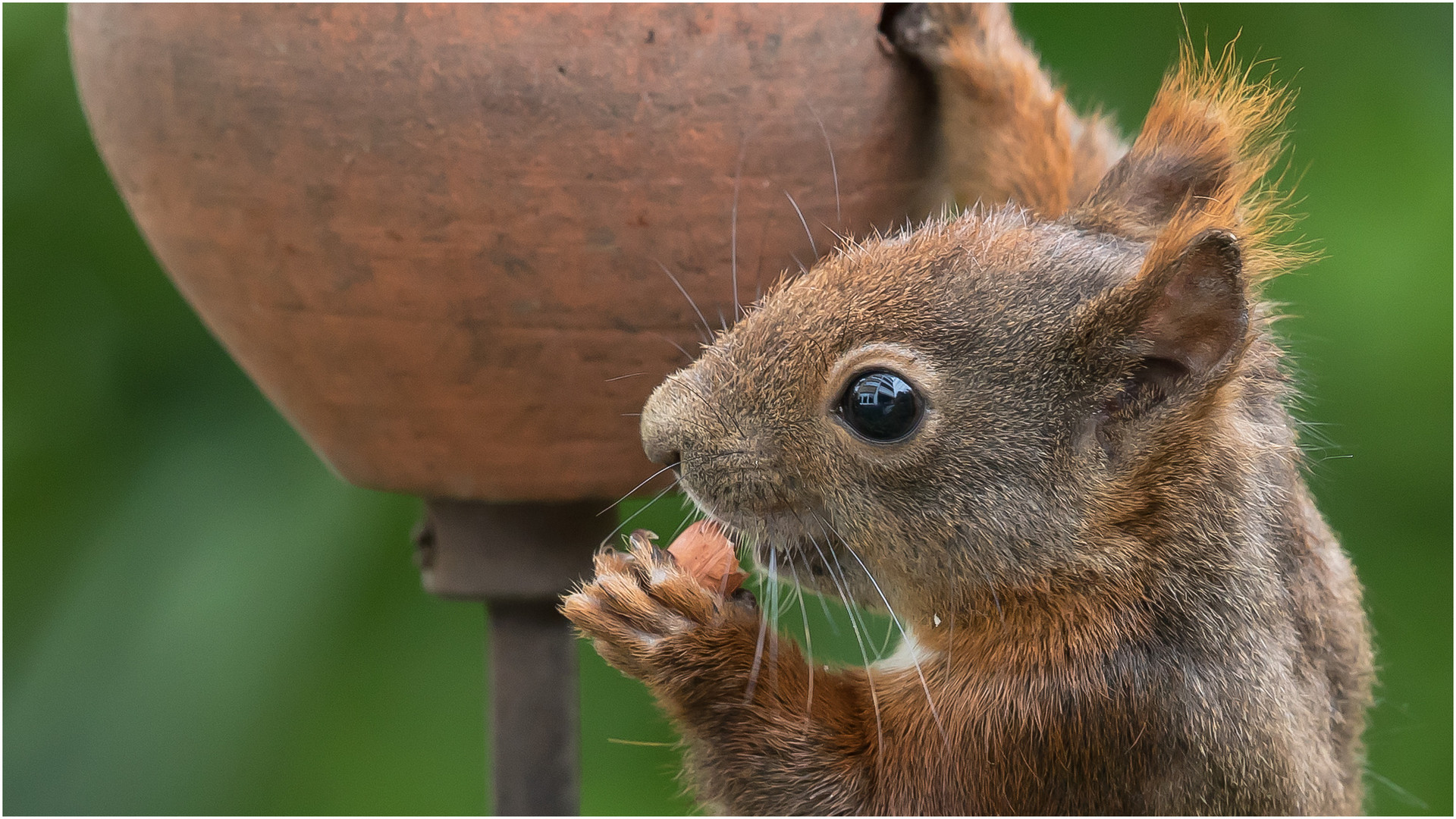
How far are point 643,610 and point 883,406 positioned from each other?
159 mm

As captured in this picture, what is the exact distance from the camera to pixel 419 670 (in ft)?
5.29

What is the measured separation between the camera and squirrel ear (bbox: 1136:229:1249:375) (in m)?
0.60

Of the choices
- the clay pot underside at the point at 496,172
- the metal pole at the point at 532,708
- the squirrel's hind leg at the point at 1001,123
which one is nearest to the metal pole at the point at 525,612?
the metal pole at the point at 532,708

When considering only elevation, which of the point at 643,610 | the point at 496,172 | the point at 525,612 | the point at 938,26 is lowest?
the point at 643,610

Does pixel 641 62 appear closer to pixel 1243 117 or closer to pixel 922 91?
pixel 922 91

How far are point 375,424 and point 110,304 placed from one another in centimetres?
81

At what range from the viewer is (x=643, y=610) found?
0.69 m

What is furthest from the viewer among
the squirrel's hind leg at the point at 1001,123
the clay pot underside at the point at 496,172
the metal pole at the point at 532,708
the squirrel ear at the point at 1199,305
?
the metal pole at the point at 532,708

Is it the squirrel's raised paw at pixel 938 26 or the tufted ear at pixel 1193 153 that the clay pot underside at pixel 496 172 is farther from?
the tufted ear at pixel 1193 153

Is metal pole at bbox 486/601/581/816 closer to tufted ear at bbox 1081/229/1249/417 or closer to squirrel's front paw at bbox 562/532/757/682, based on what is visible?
squirrel's front paw at bbox 562/532/757/682

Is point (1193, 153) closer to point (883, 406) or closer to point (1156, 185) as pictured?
point (1156, 185)

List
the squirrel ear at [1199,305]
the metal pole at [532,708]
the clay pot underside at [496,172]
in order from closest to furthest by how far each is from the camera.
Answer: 1. the squirrel ear at [1199,305]
2. the clay pot underside at [496,172]
3. the metal pole at [532,708]

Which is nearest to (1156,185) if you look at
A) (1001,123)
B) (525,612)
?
(1001,123)

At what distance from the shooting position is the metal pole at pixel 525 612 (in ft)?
3.05
